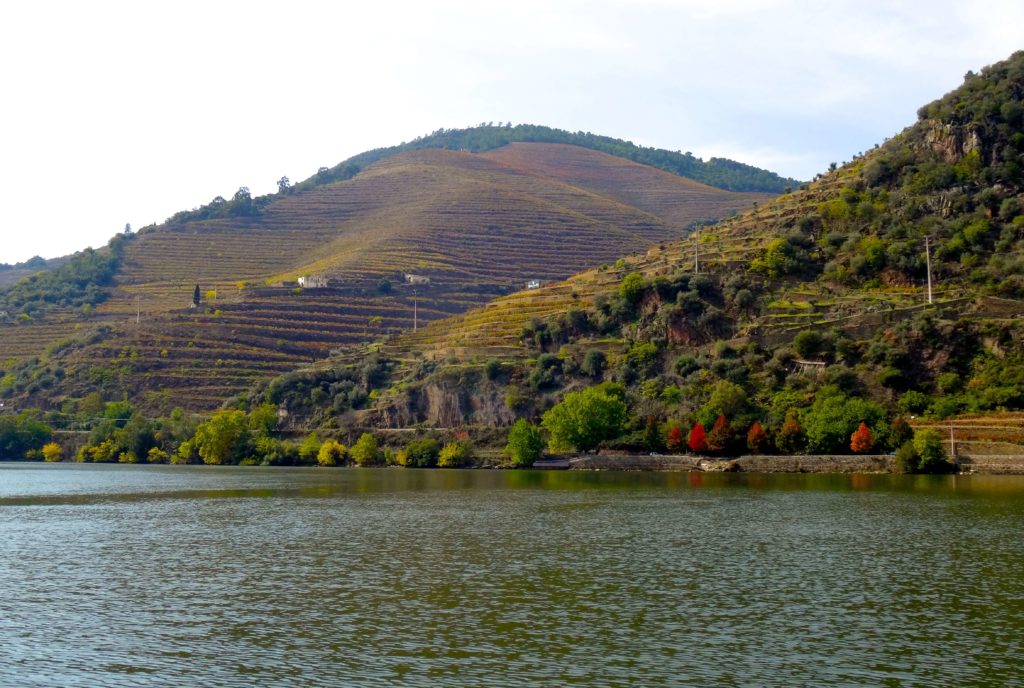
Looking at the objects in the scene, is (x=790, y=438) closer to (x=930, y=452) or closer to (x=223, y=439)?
(x=930, y=452)

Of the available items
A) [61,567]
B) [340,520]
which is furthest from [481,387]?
[61,567]

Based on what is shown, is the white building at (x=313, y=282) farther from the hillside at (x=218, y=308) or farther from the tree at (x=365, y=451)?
the tree at (x=365, y=451)

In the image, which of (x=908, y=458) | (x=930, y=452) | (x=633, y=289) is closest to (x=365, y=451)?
(x=633, y=289)

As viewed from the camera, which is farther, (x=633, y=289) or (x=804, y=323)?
(x=633, y=289)

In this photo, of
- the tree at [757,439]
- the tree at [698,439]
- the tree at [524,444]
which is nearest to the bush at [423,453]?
the tree at [524,444]

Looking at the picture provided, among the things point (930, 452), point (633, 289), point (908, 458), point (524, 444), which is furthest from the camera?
point (633, 289)

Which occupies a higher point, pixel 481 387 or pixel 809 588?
pixel 481 387

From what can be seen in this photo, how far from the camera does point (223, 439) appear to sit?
110 metres

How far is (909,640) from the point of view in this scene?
26109mm

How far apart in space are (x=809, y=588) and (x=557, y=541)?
43.3 ft

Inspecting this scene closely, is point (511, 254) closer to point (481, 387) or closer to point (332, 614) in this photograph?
point (481, 387)

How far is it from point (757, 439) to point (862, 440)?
27.9 ft

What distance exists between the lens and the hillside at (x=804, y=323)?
90.2 metres

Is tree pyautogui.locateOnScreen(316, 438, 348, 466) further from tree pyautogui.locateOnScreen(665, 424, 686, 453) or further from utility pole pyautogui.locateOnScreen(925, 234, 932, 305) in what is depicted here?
utility pole pyautogui.locateOnScreen(925, 234, 932, 305)
